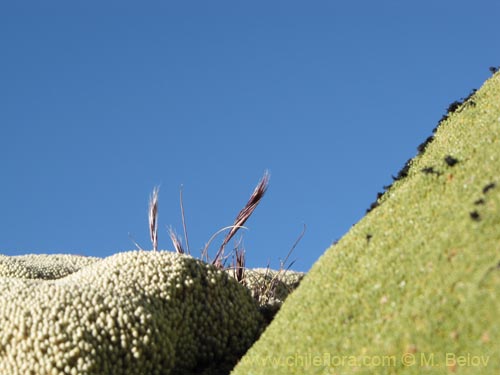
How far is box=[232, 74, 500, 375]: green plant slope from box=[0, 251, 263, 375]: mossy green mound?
3.84 feet

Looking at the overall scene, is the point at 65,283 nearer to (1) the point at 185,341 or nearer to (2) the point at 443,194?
(1) the point at 185,341

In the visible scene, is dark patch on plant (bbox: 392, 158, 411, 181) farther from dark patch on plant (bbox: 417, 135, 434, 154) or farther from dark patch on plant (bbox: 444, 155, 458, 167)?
dark patch on plant (bbox: 444, 155, 458, 167)

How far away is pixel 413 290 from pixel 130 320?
2.89 m

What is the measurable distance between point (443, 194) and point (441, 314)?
1.65 meters

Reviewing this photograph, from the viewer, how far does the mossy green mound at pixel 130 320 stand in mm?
6352

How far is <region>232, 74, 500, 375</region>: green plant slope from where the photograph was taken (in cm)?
460

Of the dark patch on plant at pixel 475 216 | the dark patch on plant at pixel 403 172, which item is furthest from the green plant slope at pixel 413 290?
the dark patch on plant at pixel 403 172

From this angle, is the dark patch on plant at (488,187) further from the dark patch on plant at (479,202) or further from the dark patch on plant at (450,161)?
the dark patch on plant at (450,161)

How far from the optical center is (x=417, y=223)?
5.92 metres

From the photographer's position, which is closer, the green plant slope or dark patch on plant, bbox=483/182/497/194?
the green plant slope

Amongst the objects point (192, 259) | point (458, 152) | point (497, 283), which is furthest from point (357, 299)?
point (192, 259)

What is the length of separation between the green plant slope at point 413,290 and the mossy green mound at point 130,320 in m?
1.17

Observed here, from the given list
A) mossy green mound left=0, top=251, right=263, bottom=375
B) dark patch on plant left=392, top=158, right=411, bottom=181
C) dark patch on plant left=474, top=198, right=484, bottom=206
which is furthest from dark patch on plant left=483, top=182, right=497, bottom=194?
mossy green mound left=0, top=251, right=263, bottom=375

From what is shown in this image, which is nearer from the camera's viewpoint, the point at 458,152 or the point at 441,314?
the point at 441,314
